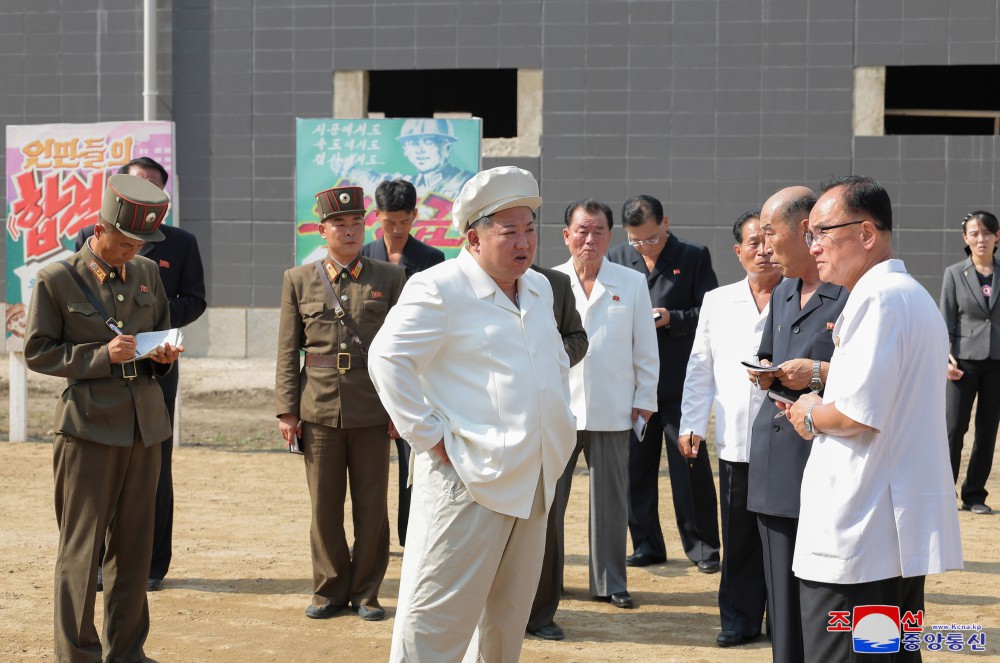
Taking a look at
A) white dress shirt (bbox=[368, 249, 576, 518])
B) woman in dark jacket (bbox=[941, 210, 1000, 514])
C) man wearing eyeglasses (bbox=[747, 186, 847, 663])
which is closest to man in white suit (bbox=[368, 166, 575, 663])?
white dress shirt (bbox=[368, 249, 576, 518])

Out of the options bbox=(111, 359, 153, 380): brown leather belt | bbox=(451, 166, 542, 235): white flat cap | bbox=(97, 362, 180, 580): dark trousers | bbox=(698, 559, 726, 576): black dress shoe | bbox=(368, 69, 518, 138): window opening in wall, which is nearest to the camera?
bbox=(451, 166, 542, 235): white flat cap

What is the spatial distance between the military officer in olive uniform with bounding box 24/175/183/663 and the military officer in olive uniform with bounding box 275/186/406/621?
93cm

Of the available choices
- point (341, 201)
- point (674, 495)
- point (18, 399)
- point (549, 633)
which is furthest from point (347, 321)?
point (18, 399)

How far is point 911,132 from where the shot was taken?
1529 centimetres

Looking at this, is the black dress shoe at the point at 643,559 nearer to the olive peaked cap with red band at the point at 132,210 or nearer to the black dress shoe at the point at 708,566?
the black dress shoe at the point at 708,566

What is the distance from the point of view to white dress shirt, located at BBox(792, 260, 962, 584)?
3307 mm

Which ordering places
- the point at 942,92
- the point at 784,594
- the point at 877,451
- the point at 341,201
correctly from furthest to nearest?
1. the point at 942,92
2. the point at 341,201
3. the point at 784,594
4. the point at 877,451

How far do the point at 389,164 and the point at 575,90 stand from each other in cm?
423

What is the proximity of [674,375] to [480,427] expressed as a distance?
3.32 meters

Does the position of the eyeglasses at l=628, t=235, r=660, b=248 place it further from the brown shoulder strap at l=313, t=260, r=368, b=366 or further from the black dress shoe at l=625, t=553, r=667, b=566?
the brown shoulder strap at l=313, t=260, r=368, b=366

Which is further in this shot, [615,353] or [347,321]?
[615,353]

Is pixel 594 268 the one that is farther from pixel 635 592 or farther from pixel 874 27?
pixel 874 27

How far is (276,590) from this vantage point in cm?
619

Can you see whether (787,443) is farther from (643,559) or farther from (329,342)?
(643,559)
